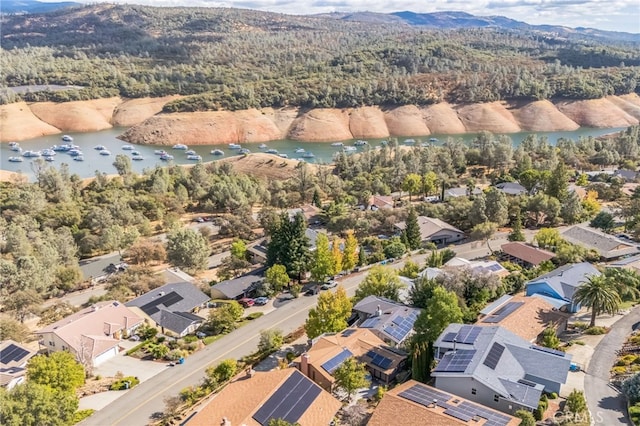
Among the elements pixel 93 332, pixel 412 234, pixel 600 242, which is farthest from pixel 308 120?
pixel 93 332

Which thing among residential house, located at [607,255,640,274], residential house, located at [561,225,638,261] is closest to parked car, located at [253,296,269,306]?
residential house, located at [607,255,640,274]

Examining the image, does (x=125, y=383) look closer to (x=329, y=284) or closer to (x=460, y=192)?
(x=329, y=284)

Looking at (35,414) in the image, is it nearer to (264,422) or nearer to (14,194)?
(264,422)

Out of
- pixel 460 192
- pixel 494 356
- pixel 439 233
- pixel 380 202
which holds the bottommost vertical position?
pixel 380 202

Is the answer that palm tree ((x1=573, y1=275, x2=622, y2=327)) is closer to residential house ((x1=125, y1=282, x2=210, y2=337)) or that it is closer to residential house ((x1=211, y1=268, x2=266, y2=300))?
residential house ((x1=211, y1=268, x2=266, y2=300))

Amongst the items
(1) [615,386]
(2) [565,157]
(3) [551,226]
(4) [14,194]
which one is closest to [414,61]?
(2) [565,157]

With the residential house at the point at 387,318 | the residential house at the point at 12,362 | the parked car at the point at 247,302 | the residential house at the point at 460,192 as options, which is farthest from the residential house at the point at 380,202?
the residential house at the point at 12,362
